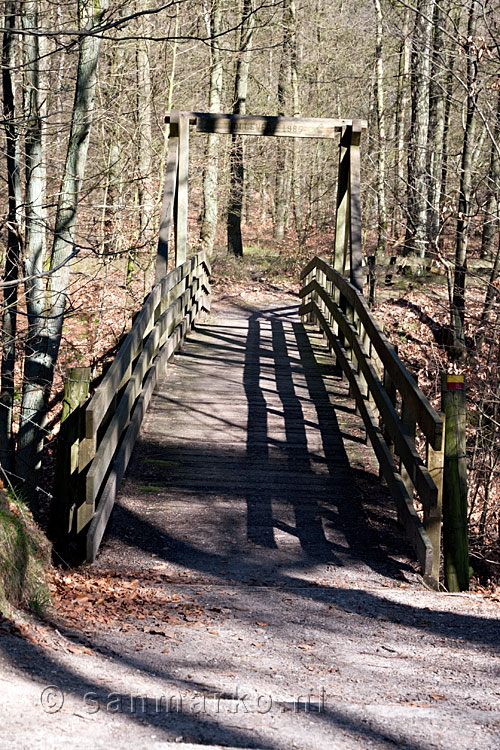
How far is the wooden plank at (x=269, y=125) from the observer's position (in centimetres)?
1205

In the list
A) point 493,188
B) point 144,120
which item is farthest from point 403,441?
point 144,120

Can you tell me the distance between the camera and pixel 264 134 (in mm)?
12109

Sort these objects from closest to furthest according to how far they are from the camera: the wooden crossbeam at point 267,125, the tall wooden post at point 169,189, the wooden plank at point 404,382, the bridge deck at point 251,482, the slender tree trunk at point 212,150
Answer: the wooden plank at point 404,382 < the bridge deck at point 251,482 < the tall wooden post at point 169,189 < the wooden crossbeam at point 267,125 < the slender tree trunk at point 212,150

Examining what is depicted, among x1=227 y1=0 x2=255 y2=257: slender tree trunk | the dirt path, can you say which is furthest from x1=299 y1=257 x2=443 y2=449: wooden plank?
x1=227 y1=0 x2=255 y2=257: slender tree trunk

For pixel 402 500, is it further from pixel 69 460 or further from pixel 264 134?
pixel 264 134

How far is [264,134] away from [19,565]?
8.89 meters

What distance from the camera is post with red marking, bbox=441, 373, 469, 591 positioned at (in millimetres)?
5855

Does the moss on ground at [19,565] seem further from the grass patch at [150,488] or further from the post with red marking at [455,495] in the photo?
the post with red marking at [455,495]

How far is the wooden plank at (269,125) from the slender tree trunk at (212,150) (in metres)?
7.54

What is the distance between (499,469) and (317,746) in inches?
253

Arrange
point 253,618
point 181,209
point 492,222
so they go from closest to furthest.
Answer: point 253,618
point 492,222
point 181,209

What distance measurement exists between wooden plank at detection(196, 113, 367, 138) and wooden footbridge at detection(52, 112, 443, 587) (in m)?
0.02

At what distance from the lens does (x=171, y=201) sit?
38.5ft

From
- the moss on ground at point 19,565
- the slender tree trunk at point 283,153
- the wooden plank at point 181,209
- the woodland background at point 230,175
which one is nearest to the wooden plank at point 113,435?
the moss on ground at point 19,565
